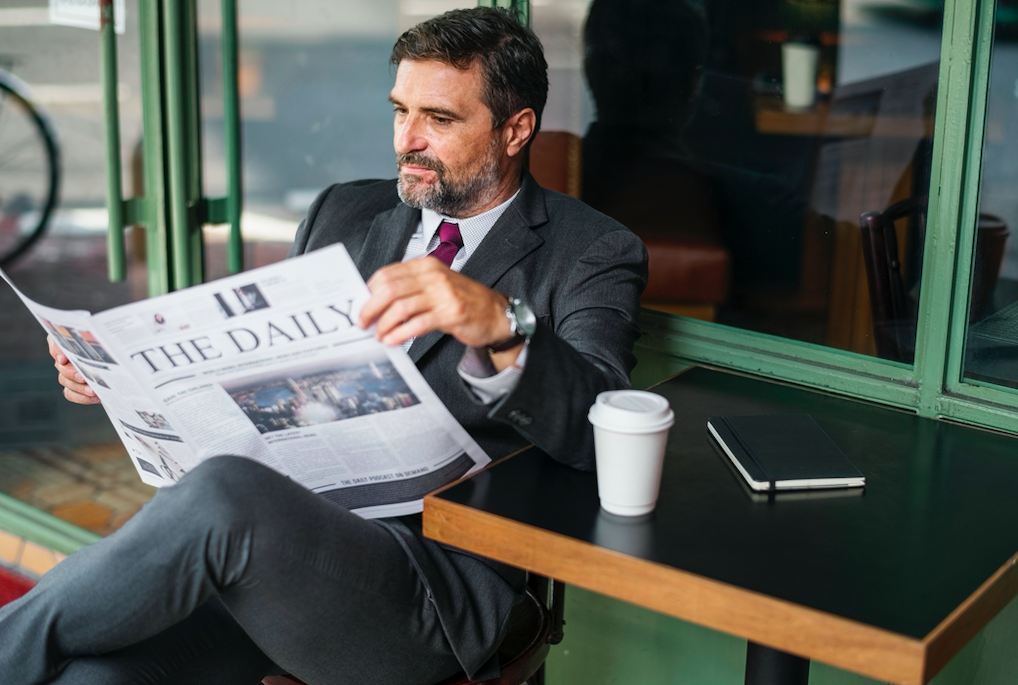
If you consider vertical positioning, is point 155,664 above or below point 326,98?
below

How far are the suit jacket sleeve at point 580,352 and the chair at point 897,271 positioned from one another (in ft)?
1.49

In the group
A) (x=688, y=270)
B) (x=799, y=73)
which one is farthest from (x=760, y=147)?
(x=688, y=270)

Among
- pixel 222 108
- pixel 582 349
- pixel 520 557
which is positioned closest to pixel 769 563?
pixel 520 557

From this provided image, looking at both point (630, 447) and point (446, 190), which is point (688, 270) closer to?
point (446, 190)

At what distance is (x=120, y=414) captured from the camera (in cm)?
138

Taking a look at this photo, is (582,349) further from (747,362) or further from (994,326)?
(994,326)

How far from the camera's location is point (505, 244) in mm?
1587

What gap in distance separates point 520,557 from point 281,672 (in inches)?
23.8

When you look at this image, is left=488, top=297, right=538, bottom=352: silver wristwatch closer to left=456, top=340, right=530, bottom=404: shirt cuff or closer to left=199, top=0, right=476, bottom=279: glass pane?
left=456, top=340, right=530, bottom=404: shirt cuff

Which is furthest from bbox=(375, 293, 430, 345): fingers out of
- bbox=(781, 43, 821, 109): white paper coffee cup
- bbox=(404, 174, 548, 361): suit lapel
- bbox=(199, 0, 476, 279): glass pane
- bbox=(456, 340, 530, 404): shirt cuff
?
bbox=(199, 0, 476, 279): glass pane

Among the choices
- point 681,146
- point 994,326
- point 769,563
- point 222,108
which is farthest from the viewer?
point 222,108

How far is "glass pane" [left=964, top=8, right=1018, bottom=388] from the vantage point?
1.52 metres

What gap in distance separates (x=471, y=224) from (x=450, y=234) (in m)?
0.04

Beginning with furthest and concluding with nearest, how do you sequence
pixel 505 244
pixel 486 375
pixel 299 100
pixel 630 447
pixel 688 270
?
pixel 299 100 < pixel 688 270 < pixel 505 244 < pixel 486 375 < pixel 630 447
